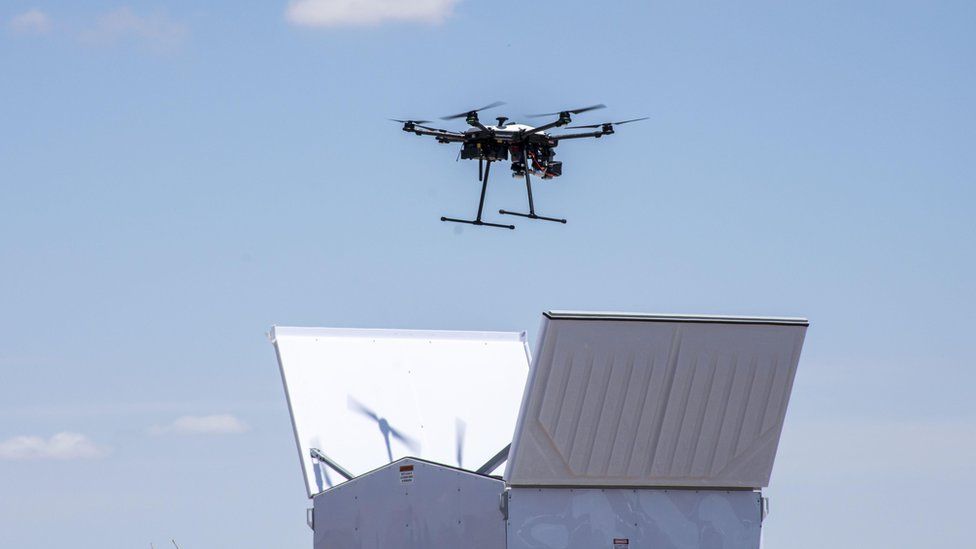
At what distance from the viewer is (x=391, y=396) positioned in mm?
19562

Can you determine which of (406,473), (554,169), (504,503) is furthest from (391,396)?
(554,169)

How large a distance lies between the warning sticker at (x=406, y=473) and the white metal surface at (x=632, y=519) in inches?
53.9

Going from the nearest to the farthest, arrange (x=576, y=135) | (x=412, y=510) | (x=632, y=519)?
(x=632, y=519)
(x=412, y=510)
(x=576, y=135)

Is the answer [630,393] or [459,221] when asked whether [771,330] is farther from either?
[459,221]

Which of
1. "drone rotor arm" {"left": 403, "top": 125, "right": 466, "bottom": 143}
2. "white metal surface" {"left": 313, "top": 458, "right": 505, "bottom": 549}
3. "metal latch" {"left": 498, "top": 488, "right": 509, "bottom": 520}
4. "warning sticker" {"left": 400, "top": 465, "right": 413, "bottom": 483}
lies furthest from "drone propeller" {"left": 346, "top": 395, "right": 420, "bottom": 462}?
"drone rotor arm" {"left": 403, "top": 125, "right": 466, "bottom": 143}

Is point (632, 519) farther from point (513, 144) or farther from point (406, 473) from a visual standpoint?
point (513, 144)

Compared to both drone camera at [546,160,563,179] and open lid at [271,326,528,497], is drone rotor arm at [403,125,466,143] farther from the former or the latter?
open lid at [271,326,528,497]

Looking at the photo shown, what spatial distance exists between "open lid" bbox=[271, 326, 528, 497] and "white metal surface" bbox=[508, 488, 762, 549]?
4.29 meters

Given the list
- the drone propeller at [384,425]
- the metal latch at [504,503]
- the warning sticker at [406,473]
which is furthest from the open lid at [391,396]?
the metal latch at [504,503]

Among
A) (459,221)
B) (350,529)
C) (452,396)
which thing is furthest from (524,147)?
(350,529)

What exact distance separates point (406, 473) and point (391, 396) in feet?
12.8

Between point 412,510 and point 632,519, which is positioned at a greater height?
point 412,510

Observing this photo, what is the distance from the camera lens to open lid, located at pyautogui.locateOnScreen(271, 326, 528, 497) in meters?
19.0

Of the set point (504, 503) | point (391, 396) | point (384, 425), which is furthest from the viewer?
point (391, 396)
